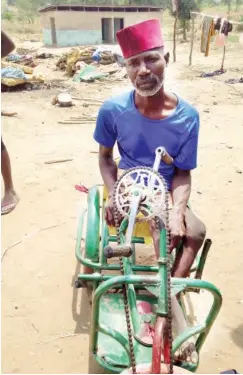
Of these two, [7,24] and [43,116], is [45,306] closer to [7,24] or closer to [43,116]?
[43,116]

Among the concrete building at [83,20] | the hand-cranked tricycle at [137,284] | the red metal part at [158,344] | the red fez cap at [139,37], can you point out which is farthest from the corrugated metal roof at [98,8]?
the red metal part at [158,344]

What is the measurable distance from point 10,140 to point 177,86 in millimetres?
6596

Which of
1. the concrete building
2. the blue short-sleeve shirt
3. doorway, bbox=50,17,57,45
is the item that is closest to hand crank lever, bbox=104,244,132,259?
the blue short-sleeve shirt

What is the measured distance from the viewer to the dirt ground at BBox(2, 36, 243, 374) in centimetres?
262

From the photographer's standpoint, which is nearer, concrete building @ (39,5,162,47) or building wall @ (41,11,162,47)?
concrete building @ (39,5,162,47)

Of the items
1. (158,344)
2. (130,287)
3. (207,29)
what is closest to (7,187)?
(130,287)

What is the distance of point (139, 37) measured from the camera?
92.4 inches

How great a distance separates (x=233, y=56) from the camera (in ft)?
60.3

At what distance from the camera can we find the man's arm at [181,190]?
7.95 feet

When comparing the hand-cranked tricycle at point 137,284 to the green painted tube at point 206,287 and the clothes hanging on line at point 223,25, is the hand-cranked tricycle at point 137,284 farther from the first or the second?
the clothes hanging on line at point 223,25

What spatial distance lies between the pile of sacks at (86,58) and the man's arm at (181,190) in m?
13.0

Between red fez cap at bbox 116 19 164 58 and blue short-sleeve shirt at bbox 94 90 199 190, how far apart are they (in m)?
0.39

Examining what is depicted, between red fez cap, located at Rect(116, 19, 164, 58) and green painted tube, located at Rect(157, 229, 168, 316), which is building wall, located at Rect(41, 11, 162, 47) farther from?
green painted tube, located at Rect(157, 229, 168, 316)

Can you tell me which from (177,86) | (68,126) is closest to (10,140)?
(68,126)
